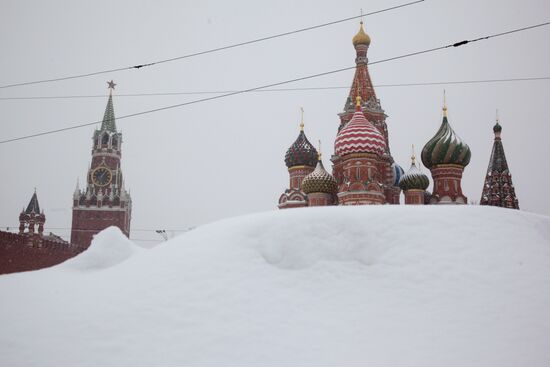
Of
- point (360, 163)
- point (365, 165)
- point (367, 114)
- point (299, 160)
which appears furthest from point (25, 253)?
point (367, 114)

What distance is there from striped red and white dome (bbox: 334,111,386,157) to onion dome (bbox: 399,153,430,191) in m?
3.72

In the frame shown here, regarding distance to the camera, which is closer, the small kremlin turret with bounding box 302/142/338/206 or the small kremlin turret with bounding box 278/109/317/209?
the small kremlin turret with bounding box 302/142/338/206

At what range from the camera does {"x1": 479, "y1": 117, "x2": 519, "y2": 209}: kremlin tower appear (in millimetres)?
32188

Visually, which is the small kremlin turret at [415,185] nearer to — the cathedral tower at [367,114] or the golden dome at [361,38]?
the cathedral tower at [367,114]

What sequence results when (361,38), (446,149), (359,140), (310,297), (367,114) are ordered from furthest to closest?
1. (361,38)
2. (367,114)
3. (446,149)
4. (359,140)
5. (310,297)

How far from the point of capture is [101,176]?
56.8 metres

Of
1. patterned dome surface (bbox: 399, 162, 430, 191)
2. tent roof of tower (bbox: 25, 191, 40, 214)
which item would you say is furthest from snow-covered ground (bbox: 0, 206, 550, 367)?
tent roof of tower (bbox: 25, 191, 40, 214)

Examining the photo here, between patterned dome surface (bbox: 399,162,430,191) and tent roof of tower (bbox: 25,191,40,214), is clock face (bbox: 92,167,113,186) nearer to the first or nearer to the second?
tent roof of tower (bbox: 25,191,40,214)

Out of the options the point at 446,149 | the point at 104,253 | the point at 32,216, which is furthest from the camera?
the point at 32,216

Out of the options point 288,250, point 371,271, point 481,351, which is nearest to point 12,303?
point 288,250

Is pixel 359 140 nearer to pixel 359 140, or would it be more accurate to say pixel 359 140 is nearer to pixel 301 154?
pixel 359 140

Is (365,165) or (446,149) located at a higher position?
(446,149)

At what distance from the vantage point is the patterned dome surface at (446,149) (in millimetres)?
26139

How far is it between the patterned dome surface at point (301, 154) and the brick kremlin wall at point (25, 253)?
49.6 ft
